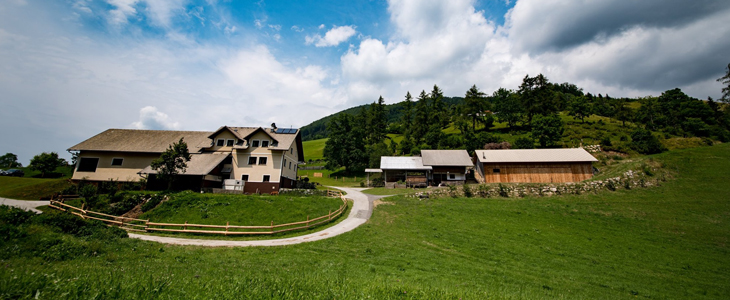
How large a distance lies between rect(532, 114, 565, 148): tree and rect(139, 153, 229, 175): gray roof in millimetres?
63755

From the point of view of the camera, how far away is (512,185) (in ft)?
110

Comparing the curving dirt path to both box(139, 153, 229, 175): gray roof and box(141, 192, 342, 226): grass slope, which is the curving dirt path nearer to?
box(141, 192, 342, 226): grass slope

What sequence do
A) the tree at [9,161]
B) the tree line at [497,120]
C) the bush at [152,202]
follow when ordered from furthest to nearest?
the tree line at [497,120], the tree at [9,161], the bush at [152,202]

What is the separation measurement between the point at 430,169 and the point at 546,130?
3425 cm

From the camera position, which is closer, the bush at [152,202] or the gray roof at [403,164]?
the bush at [152,202]

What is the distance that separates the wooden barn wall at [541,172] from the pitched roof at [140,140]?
44802mm

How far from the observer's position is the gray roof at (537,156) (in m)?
39.7

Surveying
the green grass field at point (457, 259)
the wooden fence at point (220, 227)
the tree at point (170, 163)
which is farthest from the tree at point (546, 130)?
the tree at point (170, 163)

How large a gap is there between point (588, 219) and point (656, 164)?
19.1 m

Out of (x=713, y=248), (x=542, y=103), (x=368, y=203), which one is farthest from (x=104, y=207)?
(x=542, y=103)

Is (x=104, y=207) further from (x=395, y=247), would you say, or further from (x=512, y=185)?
(x=512, y=185)

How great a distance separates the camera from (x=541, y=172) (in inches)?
1580

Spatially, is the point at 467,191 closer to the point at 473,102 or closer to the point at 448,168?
the point at 448,168

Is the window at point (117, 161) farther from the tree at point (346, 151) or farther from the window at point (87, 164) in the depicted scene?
the tree at point (346, 151)
